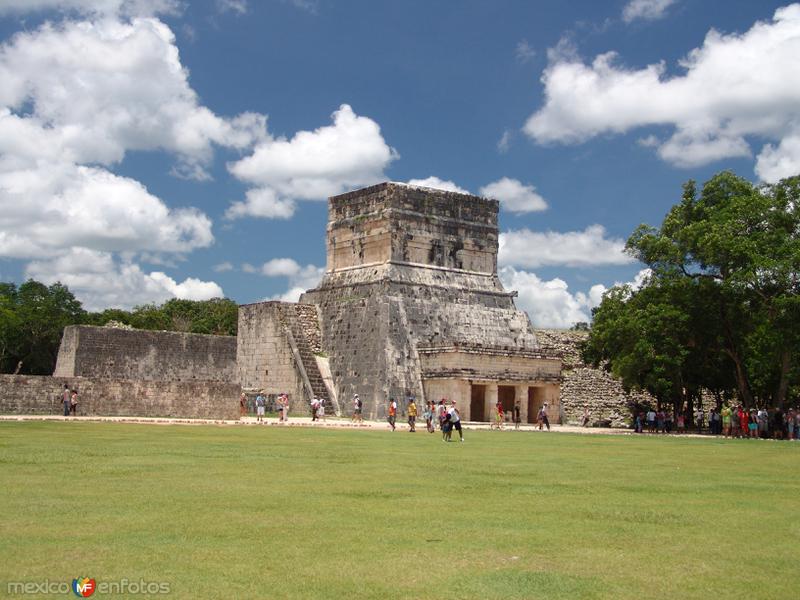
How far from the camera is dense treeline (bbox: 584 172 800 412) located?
25172 millimetres

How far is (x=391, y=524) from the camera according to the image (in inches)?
298

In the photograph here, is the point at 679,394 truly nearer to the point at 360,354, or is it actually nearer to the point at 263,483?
the point at 360,354

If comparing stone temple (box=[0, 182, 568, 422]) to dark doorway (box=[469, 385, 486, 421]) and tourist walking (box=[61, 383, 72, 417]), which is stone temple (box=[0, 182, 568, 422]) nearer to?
dark doorway (box=[469, 385, 486, 421])

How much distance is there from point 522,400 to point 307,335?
7.50m

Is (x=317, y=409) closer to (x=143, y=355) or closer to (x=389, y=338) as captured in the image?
(x=389, y=338)

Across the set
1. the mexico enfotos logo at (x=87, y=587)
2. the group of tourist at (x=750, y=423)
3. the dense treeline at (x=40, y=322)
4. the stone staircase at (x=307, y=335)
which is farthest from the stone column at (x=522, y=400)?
the mexico enfotos logo at (x=87, y=587)

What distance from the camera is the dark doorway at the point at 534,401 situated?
101ft

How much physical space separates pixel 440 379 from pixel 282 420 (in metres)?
5.57

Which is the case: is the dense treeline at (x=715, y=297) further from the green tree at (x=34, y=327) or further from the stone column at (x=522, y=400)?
the green tree at (x=34, y=327)

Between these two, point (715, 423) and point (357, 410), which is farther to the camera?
point (715, 423)

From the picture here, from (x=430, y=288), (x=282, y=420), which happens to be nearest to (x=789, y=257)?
(x=430, y=288)

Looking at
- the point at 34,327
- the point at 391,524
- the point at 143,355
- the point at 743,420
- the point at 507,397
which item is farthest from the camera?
the point at 34,327

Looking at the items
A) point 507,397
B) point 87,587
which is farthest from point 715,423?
point 87,587

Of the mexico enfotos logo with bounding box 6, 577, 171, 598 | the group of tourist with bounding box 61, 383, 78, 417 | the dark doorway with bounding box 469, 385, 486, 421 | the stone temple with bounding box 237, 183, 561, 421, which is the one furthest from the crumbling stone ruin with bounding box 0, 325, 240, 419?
the mexico enfotos logo with bounding box 6, 577, 171, 598
